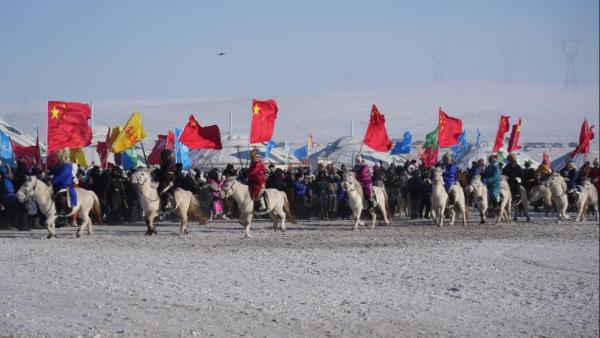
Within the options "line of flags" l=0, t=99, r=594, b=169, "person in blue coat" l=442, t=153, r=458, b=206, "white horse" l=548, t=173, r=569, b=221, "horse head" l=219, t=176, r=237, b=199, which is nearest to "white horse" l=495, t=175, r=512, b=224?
"white horse" l=548, t=173, r=569, b=221

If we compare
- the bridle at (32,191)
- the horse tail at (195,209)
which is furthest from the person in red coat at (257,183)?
the bridle at (32,191)

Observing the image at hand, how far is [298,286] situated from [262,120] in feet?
49.1

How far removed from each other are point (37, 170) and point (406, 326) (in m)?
13.0

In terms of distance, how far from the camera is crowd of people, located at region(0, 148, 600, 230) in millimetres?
19403

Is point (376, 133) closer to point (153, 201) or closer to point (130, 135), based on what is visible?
point (130, 135)

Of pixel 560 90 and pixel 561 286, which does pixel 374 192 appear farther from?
pixel 560 90

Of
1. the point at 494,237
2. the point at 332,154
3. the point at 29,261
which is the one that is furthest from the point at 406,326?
the point at 332,154

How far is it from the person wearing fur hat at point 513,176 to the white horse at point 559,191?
0.91 m

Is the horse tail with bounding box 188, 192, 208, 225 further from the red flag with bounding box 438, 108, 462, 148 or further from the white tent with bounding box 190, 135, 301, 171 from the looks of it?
the white tent with bounding box 190, 135, 301, 171

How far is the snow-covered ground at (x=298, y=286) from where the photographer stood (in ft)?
32.6

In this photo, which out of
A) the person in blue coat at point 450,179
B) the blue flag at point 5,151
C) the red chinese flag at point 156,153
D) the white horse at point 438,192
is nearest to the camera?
the white horse at point 438,192

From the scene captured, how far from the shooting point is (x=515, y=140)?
31594 millimetres

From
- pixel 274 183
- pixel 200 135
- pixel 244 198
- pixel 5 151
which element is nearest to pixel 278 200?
pixel 244 198

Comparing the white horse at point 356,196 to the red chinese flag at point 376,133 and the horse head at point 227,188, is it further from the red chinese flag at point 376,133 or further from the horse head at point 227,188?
the red chinese flag at point 376,133
